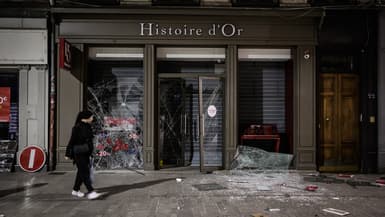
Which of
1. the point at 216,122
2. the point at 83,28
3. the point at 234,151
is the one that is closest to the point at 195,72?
the point at 216,122

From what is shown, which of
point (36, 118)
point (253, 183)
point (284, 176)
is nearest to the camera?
point (253, 183)

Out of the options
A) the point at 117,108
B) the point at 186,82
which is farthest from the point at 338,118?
the point at 117,108

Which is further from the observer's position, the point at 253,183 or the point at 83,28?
the point at 83,28

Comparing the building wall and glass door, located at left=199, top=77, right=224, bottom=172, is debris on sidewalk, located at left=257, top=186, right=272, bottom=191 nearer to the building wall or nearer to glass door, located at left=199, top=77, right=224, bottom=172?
glass door, located at left=199, top=77, right=224, bottom=172

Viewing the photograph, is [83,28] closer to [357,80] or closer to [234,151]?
[234,151]

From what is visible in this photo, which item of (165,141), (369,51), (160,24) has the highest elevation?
(160,24)

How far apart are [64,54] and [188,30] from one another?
337 cm

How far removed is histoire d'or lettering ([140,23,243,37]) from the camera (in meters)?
10.9

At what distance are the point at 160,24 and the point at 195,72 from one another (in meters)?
1.67

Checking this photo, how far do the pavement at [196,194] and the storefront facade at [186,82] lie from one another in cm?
81

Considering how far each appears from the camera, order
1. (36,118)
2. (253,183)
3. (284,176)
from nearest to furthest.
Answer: (253,183) → (284,176) → (36,118)

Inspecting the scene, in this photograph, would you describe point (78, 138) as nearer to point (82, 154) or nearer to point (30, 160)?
point (82, 154)

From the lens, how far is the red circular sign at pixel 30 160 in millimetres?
10578

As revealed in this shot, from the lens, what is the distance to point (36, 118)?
425 inches
